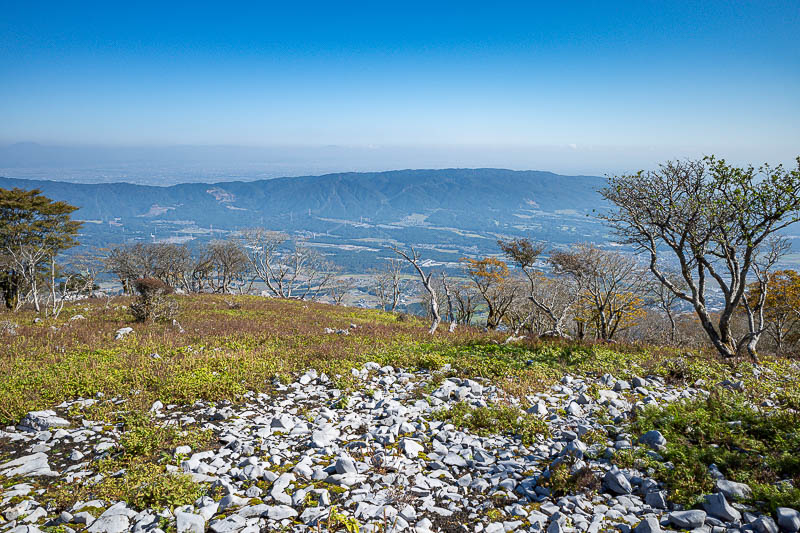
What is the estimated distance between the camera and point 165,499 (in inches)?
202

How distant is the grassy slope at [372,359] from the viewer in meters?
5.82

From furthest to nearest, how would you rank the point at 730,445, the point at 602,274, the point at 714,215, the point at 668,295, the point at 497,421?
the point at 668,295
the point at 602,274
the point at 714,215
the point at 497,421
the point at 730,445

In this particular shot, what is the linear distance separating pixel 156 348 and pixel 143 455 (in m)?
7.61

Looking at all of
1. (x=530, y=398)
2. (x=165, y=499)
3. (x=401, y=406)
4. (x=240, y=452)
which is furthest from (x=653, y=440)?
(x=165, y=499)

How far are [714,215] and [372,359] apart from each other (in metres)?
11.5

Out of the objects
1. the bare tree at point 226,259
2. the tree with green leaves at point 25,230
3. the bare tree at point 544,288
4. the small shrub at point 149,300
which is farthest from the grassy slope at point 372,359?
the bare tree at point 226,259

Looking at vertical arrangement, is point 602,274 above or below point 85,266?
above

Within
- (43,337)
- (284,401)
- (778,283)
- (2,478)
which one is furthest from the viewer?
(778,283)

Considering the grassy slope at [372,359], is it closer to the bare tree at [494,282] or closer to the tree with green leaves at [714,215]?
the tree with green leaves at [714,215]

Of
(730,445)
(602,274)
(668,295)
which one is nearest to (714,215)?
(730,445)

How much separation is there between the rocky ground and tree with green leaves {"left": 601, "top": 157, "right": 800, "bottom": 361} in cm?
547

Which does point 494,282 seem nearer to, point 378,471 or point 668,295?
point 668,295

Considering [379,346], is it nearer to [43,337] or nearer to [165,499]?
[165,499]

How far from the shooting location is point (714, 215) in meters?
12.2
